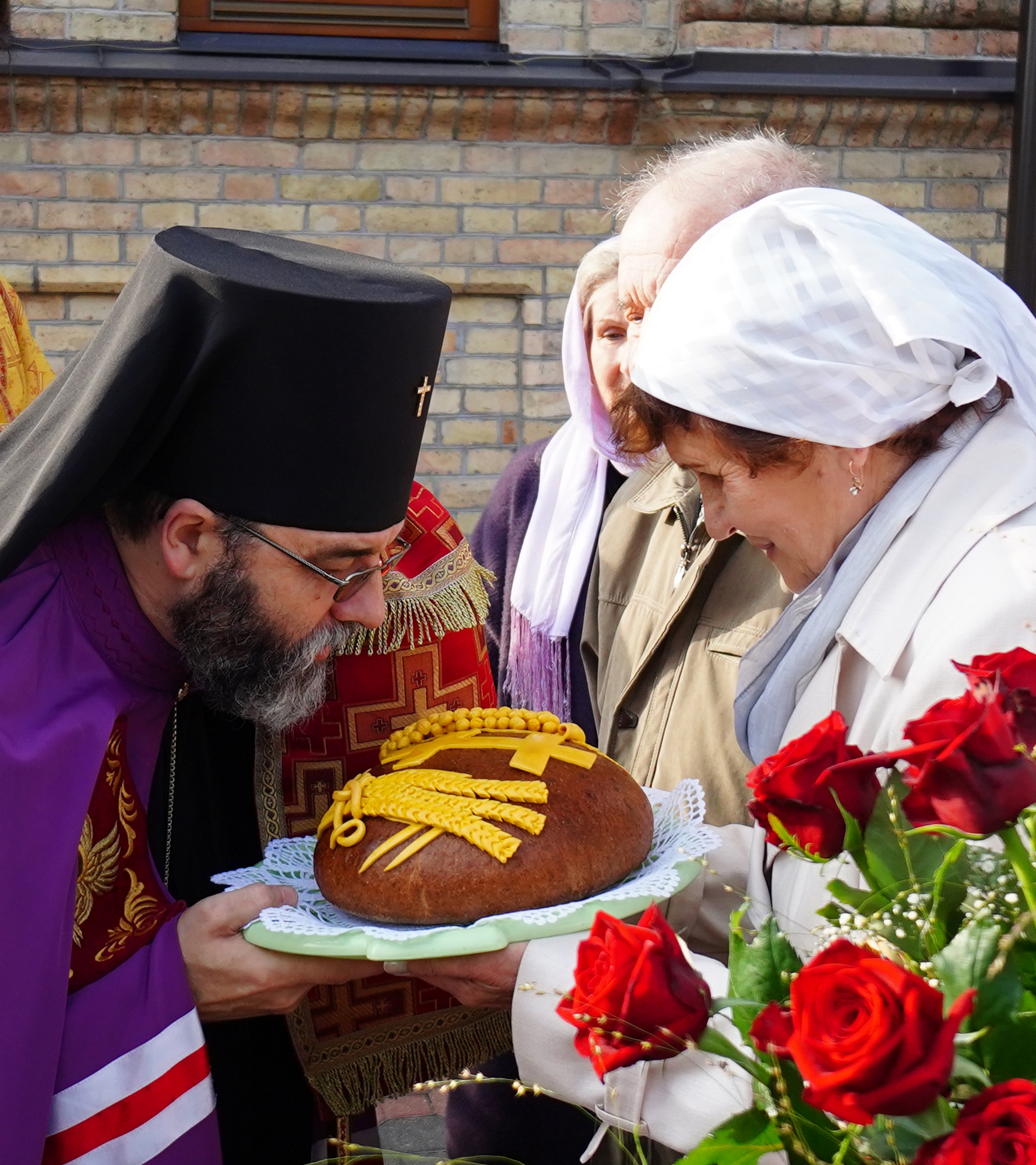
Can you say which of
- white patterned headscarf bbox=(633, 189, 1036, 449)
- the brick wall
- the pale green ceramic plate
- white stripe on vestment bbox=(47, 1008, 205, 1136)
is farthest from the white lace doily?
the brick wall

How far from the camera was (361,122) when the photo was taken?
5.57 m

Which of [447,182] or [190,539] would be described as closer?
[190,539]

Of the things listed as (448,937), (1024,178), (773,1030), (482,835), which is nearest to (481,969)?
(448,937)

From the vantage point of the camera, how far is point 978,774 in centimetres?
89

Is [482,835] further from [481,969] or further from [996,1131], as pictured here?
[996,1131]

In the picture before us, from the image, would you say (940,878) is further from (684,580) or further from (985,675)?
(684,580)

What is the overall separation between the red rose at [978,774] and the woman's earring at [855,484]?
963mm

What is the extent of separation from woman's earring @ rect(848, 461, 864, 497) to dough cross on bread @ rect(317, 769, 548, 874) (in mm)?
589

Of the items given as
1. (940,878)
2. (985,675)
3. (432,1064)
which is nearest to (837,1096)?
(940,878)

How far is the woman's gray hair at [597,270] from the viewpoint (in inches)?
118

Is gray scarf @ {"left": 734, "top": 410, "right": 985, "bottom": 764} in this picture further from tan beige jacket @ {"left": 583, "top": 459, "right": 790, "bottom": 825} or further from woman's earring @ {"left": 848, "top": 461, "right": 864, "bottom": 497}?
tan beige jacket @ {"left": 583, "top": 459, "right": 790, "bottom": 825}

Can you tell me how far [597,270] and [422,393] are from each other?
862 mm

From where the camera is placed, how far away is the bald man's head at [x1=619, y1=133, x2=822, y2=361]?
2600 mm

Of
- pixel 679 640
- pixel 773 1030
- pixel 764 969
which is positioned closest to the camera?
pixel 773 1030
